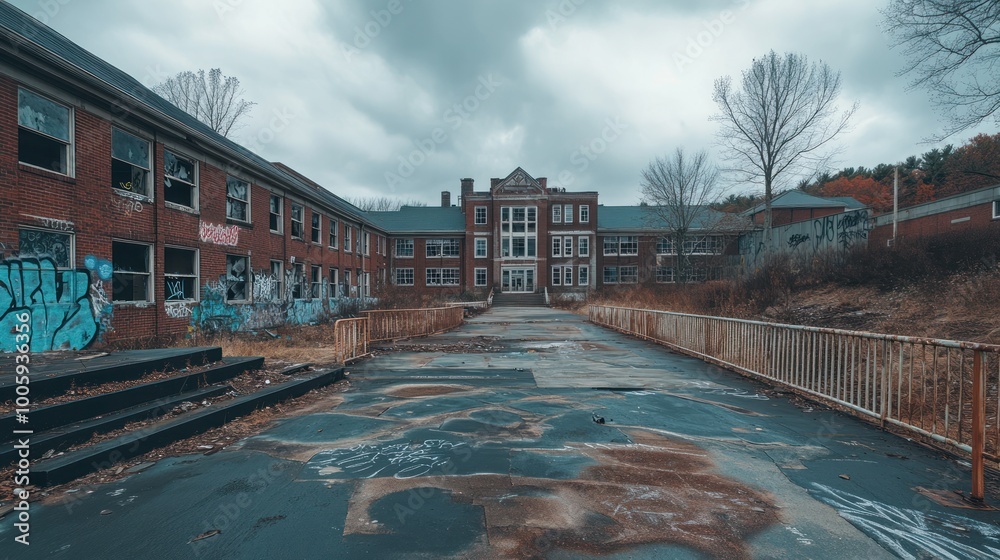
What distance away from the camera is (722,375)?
1002cm

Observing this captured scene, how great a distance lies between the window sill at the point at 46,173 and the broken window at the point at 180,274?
12.3 ft

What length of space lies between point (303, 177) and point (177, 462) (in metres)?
37.7

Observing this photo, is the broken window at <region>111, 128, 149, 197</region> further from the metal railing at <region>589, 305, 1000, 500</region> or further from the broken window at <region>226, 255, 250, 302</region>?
the metal railing at <region>589, 305, 1000, 500</region>

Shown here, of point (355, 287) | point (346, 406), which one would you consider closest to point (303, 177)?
point (355, 287)

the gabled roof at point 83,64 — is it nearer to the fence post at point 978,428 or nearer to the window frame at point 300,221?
the window frame at point 300,221

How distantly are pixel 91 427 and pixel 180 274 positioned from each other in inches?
486

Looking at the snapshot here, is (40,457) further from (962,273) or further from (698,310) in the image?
(698,310)

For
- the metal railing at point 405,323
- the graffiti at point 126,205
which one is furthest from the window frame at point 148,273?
the metal railing at point 405,323

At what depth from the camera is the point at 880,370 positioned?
9.70 m

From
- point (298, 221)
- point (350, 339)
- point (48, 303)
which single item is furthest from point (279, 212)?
point (350, 339)

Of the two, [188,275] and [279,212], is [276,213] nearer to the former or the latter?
[279,212]

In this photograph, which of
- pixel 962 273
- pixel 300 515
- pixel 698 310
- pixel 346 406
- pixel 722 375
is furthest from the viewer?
pixel 698 310

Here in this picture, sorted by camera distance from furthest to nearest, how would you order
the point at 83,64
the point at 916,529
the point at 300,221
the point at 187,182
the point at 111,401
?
the point at 300,221 < the point at 187,182 < the point at 83,64 < the point at 111,401 < the point at 916,529

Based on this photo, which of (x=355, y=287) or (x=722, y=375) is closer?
(x=722, y=375)
